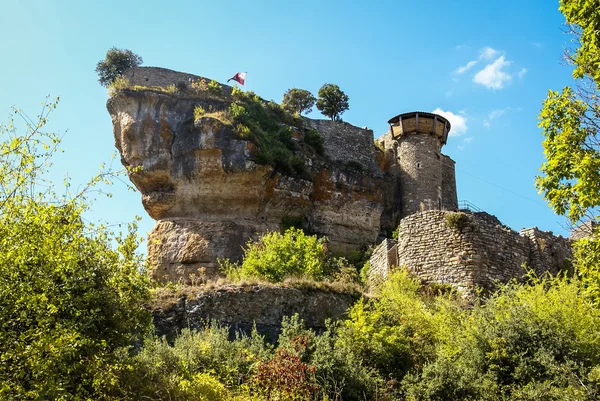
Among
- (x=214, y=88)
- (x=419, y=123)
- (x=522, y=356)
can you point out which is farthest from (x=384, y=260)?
(x=214, y=88)

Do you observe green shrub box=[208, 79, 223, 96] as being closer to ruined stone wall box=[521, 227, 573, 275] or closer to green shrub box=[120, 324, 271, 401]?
ruined stone wall box=[521, 227, 573, 275]

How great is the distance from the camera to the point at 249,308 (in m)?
13.8

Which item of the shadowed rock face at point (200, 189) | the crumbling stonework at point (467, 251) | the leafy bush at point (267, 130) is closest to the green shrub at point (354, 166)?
the shadowed rock face at point (200, 189)

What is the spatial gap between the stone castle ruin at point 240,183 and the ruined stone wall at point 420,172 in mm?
50

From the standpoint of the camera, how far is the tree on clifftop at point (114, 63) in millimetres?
30750

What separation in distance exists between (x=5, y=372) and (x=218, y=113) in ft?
61.9

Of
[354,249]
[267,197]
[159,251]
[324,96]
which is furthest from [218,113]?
[324,96]

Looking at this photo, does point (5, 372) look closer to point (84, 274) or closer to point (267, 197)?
point (84, 274)

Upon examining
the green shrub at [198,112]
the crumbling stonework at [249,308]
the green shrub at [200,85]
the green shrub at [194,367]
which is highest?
the green shrub at [200,85]

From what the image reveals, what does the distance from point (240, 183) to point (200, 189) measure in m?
1.62

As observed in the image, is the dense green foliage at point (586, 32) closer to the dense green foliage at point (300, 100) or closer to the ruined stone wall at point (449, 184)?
the ruined stone wall at point (449, 184)

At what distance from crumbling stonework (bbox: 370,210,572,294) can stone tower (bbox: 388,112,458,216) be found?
935cm

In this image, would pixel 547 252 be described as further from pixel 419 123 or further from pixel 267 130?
pixel 267 130

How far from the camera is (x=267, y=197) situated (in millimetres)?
24875
